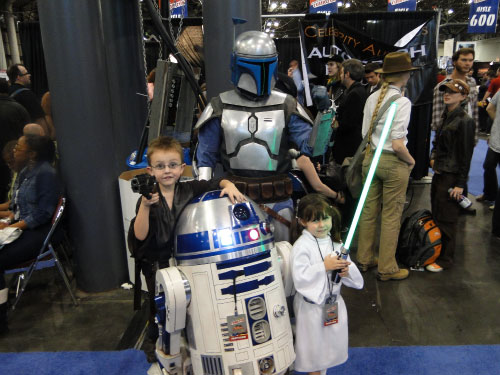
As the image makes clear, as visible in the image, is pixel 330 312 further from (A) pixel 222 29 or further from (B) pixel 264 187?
(A) pixel 222 29

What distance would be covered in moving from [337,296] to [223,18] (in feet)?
8.27

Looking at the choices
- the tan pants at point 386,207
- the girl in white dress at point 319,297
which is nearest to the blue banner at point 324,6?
the tan pants at point 386,207

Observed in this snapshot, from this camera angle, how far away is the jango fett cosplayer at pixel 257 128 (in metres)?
2.18

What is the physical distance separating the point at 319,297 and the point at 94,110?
7.35ft

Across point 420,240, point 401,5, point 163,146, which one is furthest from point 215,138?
point 401,5

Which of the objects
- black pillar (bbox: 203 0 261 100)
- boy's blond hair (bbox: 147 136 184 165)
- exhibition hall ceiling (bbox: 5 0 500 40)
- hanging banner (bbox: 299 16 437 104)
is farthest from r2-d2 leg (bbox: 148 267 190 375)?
exhibition hall ceiling (bbox: 5 0 500 40)

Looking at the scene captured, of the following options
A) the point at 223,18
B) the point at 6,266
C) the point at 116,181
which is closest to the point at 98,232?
the point at 116,181

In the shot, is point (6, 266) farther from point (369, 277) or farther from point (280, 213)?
point (369, 277)

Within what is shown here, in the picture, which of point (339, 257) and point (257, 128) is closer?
point (339, 257)

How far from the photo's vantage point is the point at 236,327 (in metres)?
1.58

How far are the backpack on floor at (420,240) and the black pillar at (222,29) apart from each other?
2025mm

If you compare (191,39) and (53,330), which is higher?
(191,39)

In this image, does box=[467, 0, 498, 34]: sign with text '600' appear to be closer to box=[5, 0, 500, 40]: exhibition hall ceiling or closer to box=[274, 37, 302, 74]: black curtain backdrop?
box=[274, 37, 302, 74]: black curtain backdrop

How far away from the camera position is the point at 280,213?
2332mm
